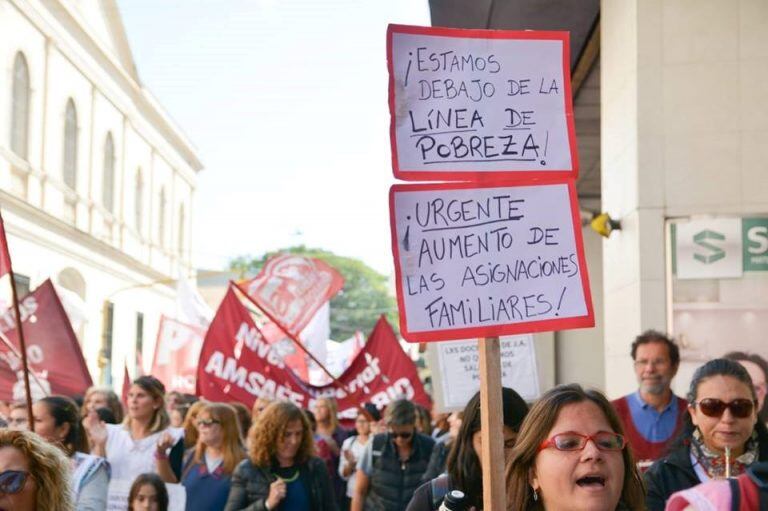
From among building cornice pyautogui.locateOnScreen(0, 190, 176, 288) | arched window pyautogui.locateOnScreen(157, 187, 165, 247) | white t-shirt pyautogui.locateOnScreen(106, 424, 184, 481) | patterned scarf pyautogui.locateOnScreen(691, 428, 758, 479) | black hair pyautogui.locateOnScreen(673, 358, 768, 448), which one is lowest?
white t-shirt pyautogui.locateOnScreen(106, 424, 184, 481)

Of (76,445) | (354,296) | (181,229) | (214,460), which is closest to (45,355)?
(214,460)

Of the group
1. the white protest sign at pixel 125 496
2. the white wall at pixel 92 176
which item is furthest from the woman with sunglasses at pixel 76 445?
the white wall at pixel 92 176

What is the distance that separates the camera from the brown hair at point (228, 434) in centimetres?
817

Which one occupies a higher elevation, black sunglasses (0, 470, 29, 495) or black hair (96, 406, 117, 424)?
black sunglasses (0, 470, 29, 495)

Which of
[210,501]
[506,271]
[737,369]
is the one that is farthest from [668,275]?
[506,271]

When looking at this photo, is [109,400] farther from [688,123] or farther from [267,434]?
[688,123]

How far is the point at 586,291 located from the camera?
4.10 metres

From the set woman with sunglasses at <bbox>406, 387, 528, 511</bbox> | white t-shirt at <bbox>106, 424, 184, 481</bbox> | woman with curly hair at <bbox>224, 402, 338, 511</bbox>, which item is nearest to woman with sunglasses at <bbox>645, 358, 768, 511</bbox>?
woman with sunglasses at <bbox>406, 387, 528, 511</bbox>

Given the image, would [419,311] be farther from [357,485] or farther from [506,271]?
[357,485]

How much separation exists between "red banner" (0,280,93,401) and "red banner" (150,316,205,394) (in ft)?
33.3

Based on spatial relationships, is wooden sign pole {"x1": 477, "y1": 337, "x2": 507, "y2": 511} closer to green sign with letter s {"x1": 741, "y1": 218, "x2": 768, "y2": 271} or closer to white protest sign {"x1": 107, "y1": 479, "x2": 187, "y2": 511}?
white protest sign {"x1": 107, "y1": 479, "x2": 187, "y2": 511}

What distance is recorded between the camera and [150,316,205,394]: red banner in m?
19.5

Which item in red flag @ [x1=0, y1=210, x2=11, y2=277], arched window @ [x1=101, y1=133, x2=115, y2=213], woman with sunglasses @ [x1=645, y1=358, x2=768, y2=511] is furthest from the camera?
arched window @ [x1=101, y1=133, x2=115, y2=213]

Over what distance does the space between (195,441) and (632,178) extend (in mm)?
3909
